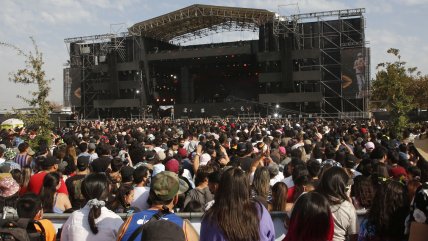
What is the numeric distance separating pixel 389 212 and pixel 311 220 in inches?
29.2

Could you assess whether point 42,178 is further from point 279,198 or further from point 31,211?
point 279,198

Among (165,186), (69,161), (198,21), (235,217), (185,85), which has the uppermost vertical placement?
(198,21)

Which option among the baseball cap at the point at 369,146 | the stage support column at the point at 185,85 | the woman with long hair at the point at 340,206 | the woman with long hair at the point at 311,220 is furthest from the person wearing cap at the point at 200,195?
the stage support column at the point at 185,85

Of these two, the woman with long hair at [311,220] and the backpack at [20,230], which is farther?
the backpack at [20,230]

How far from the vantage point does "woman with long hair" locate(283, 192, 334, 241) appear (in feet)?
9.68

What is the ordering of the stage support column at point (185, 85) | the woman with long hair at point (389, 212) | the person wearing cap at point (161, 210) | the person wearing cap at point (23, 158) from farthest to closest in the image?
1. the stage support column at point (185, 85)
2. the person wearing cap at point (23, 158)
3. the woman with long hair at point (389, 212)
4. the person wearing cap at point (161, 210)

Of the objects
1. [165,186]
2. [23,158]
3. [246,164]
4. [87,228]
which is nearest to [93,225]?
[87,228]

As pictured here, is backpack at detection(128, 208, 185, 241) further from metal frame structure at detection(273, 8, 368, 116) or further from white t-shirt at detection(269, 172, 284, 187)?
metal frame structure at detection(273, 8, 368, 116)

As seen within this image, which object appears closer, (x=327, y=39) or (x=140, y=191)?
(x=140, y=191)

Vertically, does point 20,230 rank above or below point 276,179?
above

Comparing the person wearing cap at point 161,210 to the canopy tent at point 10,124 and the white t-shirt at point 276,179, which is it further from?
the canopy tent at point 10,124

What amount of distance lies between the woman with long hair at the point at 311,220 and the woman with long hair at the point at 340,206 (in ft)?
2.55

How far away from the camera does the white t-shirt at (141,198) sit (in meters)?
5.16

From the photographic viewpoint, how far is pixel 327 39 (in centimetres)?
3753
